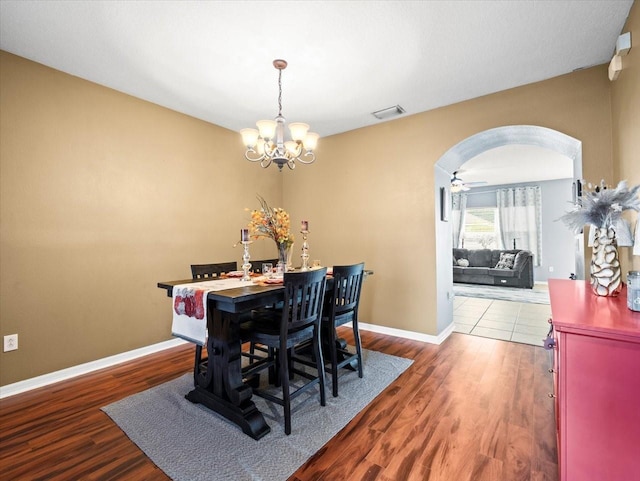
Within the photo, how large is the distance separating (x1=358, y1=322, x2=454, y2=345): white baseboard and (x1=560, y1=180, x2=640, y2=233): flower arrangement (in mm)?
2079

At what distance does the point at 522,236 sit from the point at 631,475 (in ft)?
26.0

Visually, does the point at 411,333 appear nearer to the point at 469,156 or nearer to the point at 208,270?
the point at 469,156

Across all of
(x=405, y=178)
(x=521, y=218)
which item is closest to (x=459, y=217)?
(x=521, y=218)

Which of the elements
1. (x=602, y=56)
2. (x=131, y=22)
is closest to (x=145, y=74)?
(x=131, y=22)

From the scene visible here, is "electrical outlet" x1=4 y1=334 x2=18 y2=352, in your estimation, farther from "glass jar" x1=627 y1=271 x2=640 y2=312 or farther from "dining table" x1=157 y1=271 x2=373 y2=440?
"glass jar" x1=627 y1=271 x2=640 y2=312

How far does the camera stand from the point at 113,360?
9.50 feet

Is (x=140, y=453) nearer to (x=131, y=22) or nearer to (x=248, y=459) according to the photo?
(x=248, y=459)

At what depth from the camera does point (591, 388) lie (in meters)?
1.07

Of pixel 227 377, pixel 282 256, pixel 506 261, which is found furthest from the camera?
pixel 506 261

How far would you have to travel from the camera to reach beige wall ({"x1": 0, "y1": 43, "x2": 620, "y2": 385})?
96.1 inches

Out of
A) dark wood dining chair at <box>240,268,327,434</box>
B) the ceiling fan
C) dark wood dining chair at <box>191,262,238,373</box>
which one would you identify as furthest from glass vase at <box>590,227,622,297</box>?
the ceiling fan

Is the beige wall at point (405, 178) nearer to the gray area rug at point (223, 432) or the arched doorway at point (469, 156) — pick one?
the arched doorway at point (469, 156)

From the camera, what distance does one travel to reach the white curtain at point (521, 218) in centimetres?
754

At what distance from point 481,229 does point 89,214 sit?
8.74 m
